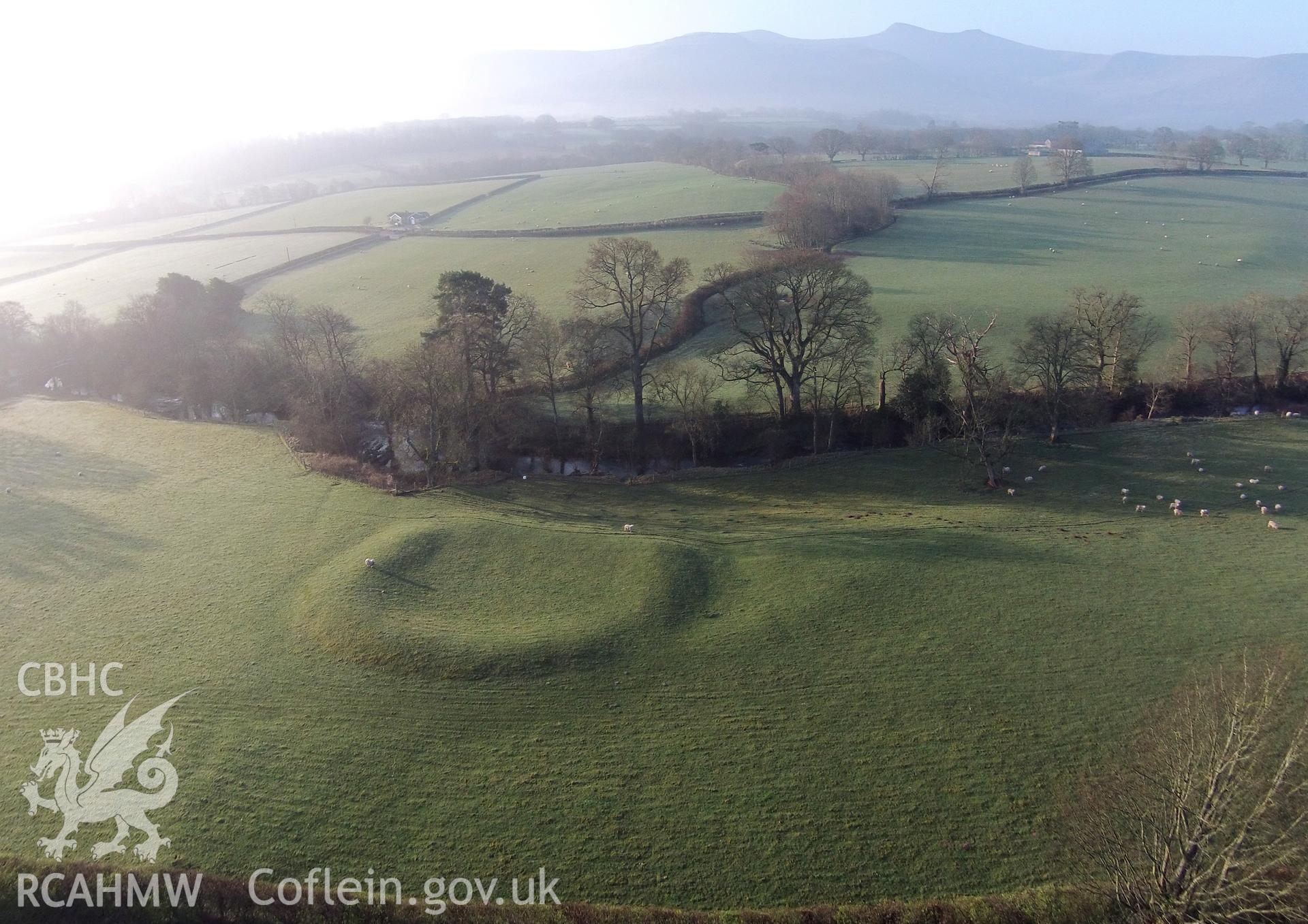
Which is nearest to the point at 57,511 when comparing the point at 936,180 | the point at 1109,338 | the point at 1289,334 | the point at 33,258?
the point at 1109,338

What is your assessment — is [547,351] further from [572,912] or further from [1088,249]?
[1088,249]

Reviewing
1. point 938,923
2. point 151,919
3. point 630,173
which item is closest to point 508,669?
point 151,919

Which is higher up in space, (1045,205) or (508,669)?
(1045,205)

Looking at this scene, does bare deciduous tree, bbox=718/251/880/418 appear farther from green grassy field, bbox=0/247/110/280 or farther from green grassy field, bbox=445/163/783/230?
green grassy field, bbox=0/247/110/280

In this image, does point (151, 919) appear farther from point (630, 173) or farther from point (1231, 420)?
point (630, 173)

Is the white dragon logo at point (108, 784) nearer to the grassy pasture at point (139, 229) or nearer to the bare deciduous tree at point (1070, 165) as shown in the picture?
the grassy pasture at point (139, 229)

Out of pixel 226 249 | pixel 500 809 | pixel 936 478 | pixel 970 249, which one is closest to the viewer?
pixel 500 809

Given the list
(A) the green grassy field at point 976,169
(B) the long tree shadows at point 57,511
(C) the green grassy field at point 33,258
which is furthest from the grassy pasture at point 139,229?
(A) the green grassy field at point 976,169
